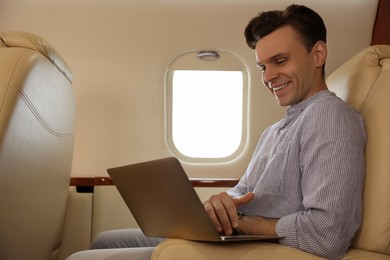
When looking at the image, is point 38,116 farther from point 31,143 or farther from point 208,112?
point 208,112

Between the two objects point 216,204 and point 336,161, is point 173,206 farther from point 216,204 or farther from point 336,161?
point 336,161

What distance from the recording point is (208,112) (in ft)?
7.55

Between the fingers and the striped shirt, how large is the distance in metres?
0.12

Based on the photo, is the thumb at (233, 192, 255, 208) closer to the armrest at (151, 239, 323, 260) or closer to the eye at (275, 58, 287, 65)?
the armrest at (151, 239, 323, 260)

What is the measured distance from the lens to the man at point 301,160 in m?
1.05

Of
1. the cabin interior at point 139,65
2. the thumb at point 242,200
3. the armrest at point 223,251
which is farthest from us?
the cabin interior at point 139,65

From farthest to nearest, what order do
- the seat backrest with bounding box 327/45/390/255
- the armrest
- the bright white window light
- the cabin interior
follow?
the bright white window light < the cabin interior < the seat backrest with bounding box 327/45/390/255 < the armrest

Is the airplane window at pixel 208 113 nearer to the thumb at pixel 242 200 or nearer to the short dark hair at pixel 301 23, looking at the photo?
the short dark hair at pixel 301 23

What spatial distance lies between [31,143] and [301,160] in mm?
820

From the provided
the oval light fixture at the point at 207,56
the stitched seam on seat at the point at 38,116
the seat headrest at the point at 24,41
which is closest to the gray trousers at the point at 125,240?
the stitched seam on seat at the point at 38,116

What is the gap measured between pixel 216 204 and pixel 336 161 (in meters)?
0.33

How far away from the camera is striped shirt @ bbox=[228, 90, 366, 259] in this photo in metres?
1.05

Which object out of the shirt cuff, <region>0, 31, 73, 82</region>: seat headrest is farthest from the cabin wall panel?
the shirt cuff

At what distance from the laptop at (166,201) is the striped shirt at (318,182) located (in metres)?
0.12
